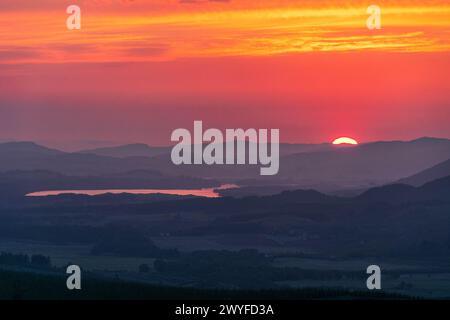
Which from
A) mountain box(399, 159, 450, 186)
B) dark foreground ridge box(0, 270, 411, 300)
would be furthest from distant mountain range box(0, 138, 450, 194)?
dark foreground ridge box(0, 270, 411, 300)

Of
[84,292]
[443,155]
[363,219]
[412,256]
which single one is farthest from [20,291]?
[443,155]

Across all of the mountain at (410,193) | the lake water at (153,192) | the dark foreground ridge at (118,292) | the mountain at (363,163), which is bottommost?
the dark foreground ridge at (118,292)

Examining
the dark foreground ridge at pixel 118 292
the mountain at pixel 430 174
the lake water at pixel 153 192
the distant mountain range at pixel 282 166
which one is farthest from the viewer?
the distant mountain range at pixel 282 166

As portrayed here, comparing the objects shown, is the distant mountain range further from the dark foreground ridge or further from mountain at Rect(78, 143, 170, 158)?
the dark foreground ridge

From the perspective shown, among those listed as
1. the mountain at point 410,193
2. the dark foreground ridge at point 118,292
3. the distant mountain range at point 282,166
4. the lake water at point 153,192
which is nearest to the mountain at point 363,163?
the distant mountain range at point 282,166

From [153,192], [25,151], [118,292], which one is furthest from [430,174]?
[118,292]

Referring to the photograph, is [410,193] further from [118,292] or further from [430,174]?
[118,292]

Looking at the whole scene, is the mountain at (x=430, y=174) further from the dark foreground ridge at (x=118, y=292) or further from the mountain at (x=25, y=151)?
the dark foreground ridge at (x=118, y=292)

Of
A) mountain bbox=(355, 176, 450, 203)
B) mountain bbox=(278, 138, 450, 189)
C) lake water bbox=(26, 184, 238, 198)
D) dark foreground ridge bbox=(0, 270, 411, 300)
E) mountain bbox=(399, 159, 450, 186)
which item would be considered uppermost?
mountain bbox=(278, 138, 450, 189)
